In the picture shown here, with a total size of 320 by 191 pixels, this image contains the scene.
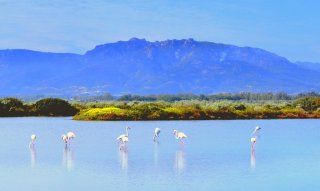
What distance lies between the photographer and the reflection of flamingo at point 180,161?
18.9 meters

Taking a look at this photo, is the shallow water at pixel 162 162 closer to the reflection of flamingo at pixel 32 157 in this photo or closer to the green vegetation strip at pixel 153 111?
the reflection of flamingo at pixel 32 157

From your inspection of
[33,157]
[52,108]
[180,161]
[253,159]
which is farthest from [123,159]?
[52,108]

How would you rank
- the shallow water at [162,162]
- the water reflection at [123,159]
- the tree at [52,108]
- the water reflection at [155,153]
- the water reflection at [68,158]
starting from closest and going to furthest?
the shallow water at [162,162] → the water reflection at [123,159] → the water reflection at [68,158] → the water reflection at [155,153] → the tree at [52,108]

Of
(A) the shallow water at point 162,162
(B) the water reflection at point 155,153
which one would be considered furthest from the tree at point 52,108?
(B) the water reflection at point 155,153

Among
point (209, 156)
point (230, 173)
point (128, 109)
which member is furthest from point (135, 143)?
point (128, 109)

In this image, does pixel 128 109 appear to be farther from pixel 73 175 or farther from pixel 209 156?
pixel 73 175

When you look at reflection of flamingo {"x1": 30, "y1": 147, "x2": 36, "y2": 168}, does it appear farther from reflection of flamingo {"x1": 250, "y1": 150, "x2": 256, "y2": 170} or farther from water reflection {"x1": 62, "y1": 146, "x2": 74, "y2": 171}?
reflection of flamingo {"x1": 250, "y1": 150, "x2": 256, "y2": 170}

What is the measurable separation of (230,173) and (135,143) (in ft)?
29.5

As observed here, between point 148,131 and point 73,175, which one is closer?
point 73,175

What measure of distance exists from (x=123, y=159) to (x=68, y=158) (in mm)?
1736

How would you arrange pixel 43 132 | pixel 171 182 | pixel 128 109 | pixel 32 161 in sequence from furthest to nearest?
pixel 128 109
pixel 43 132
pixel 32 161
pixel 171 182

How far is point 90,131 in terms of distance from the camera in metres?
32.2

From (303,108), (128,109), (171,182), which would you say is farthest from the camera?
(303,108)

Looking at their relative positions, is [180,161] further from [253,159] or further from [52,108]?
[52,108]
